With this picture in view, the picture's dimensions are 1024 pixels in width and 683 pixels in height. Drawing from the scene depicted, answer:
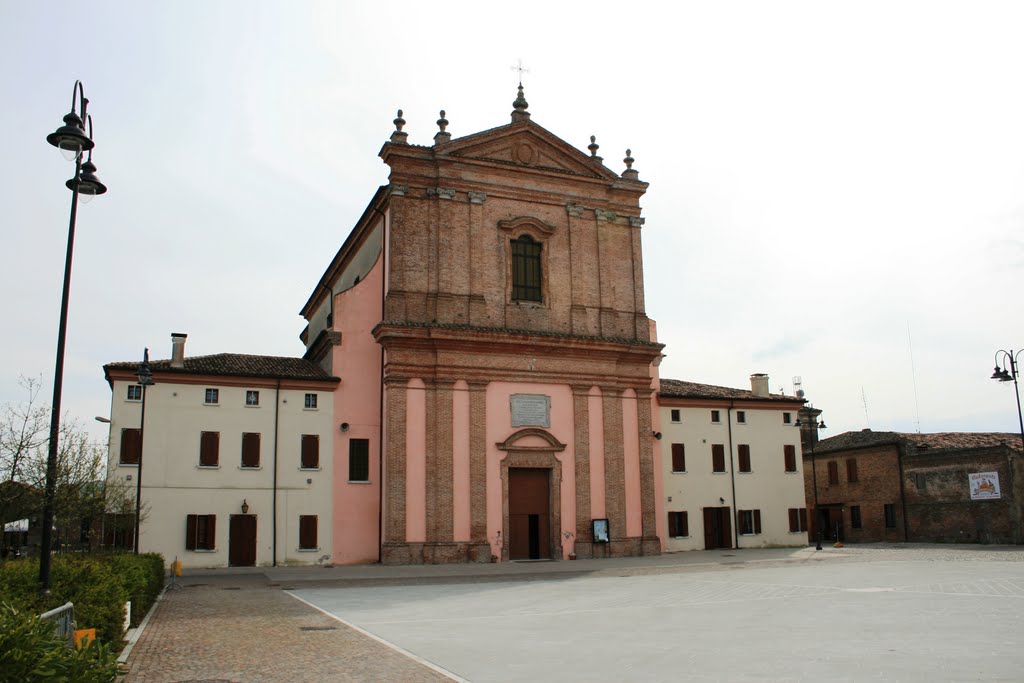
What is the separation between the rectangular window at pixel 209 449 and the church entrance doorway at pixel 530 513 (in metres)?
11.5

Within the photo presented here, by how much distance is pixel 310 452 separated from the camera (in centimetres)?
3300

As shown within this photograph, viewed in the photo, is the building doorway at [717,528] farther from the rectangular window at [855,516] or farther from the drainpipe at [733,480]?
the rectangular window at [855,516]

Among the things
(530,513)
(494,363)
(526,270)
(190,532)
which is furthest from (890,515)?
(190,532)

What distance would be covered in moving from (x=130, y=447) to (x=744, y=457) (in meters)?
→ 27.7

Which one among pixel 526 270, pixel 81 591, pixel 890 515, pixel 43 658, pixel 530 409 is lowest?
pixel 890 515

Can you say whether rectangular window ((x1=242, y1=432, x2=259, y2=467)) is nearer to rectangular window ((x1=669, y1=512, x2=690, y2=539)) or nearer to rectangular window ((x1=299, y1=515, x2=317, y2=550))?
rectangular window ((x1=299, y1=515, x2=317, y2=550))

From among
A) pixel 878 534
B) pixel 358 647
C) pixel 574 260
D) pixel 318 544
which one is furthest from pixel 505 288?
pixel 878 534

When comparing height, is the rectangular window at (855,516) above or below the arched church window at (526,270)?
below

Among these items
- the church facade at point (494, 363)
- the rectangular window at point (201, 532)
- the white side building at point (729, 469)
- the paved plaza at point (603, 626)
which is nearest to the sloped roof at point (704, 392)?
the white side building at point (729, 469)

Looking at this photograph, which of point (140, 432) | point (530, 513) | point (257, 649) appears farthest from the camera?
point (530, 513)

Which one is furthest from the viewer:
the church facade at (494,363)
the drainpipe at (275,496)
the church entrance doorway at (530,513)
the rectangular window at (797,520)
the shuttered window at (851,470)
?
the shuttered window at (851,470)

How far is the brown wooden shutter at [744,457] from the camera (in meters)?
41.3

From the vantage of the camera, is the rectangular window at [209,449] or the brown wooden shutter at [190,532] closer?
the brown wooden shutter at [190,532]

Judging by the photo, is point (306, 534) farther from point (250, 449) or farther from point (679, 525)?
point (679, 525)
